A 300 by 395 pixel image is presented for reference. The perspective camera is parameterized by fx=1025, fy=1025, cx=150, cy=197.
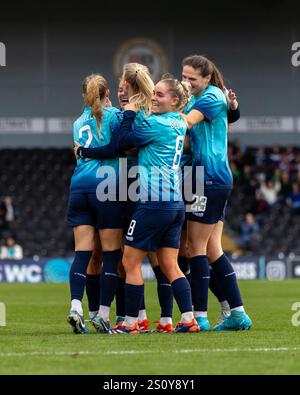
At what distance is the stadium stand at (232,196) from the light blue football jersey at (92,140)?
15824 mm

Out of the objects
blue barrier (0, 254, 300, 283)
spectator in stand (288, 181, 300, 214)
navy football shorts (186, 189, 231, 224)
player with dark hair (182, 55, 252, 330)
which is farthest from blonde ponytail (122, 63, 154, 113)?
spectator in stand (288, 181, 300, 214)

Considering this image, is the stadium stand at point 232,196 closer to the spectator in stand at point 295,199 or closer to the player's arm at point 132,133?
the spectator in stand at point 295,199

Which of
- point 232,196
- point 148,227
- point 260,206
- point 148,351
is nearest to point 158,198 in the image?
point 148,227

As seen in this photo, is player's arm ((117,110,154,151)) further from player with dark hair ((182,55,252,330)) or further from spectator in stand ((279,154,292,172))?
spectator in stand ((279,154,292,172))

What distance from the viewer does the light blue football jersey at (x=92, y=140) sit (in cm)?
885

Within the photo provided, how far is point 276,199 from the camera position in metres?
26.8

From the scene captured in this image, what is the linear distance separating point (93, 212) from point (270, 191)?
59.9ft

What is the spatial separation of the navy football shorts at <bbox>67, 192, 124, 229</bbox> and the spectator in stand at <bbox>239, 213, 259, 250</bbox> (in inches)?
640

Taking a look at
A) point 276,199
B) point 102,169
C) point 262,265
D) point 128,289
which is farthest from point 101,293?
point 276,199

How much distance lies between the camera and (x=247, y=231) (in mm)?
25188

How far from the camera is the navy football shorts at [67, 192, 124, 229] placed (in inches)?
348

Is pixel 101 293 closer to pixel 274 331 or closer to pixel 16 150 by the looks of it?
pixel 274 331

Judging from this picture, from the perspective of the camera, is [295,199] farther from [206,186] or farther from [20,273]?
[206,186]

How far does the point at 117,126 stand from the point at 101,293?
145cm
